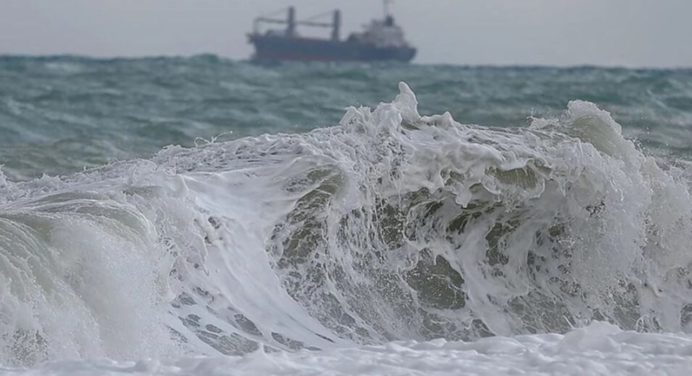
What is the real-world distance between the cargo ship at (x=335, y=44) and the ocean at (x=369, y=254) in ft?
69.8

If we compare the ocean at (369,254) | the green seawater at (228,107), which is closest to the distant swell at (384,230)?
the ocean at (369,254)

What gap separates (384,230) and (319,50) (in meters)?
23.8

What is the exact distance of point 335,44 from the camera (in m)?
28.7

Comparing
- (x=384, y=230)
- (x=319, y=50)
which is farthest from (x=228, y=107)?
(x=319, y=50)

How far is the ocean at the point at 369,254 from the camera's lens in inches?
155

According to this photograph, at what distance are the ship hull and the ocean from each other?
843 inches

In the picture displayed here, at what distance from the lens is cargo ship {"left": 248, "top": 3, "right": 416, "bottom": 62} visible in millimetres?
27750

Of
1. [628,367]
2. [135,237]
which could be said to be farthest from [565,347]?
[135,237]

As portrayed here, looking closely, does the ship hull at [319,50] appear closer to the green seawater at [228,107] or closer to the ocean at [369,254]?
the green seawater at [228,107]

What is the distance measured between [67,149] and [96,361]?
21.3ft

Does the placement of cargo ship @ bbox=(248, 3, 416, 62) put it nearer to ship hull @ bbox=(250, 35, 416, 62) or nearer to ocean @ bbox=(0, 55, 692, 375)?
ship hull @ bbox=(250, 35, 416, 62)

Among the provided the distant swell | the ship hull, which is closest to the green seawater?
the distant swell

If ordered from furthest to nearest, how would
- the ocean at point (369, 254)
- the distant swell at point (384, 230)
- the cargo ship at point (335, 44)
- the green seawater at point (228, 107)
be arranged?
the cargo ship at point (335, 44), the green seawater at point (228, 107), the distant swell at point (384, 230), the ocean at point (369, 254)

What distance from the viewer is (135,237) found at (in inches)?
183
